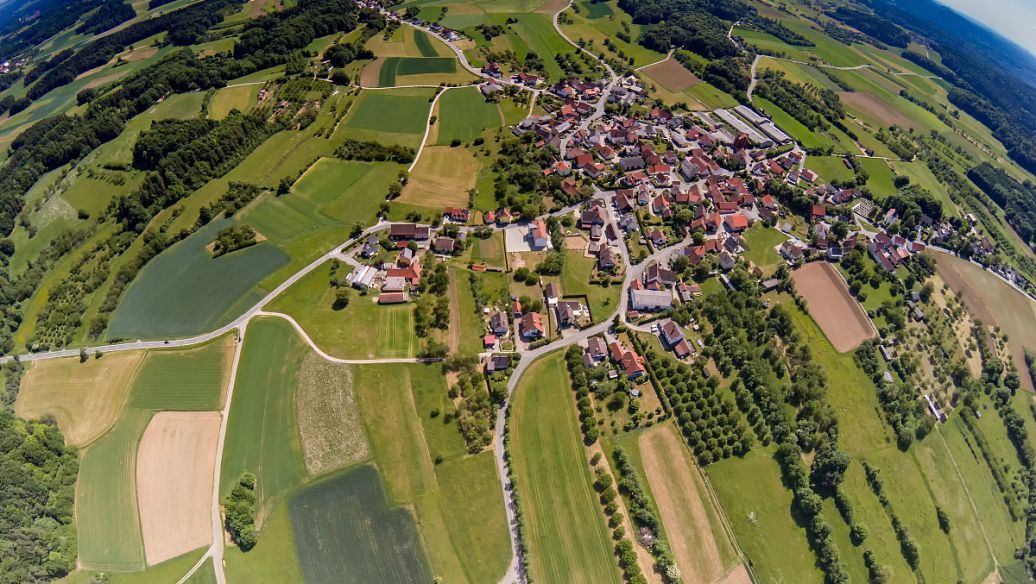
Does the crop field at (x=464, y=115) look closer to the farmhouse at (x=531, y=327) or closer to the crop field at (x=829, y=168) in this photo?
the farmhouse at (x=531, y=327)

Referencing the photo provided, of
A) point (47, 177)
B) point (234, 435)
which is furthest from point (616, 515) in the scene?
point (47, 177)

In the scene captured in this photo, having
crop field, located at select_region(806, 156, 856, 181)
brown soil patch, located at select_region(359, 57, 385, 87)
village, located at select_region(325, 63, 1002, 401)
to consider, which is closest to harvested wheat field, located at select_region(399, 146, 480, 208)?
village, located at select_region(325, 63, 1002, 401)

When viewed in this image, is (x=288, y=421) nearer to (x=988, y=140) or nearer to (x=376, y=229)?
(x=376, y=229)

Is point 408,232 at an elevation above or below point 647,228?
below

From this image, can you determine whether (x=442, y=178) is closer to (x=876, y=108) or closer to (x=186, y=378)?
(x=186, y=378)

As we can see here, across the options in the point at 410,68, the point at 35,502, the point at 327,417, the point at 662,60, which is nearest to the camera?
the point at 35,502

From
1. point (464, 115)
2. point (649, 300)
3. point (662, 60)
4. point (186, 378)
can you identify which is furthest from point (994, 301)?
point (186, 378)
